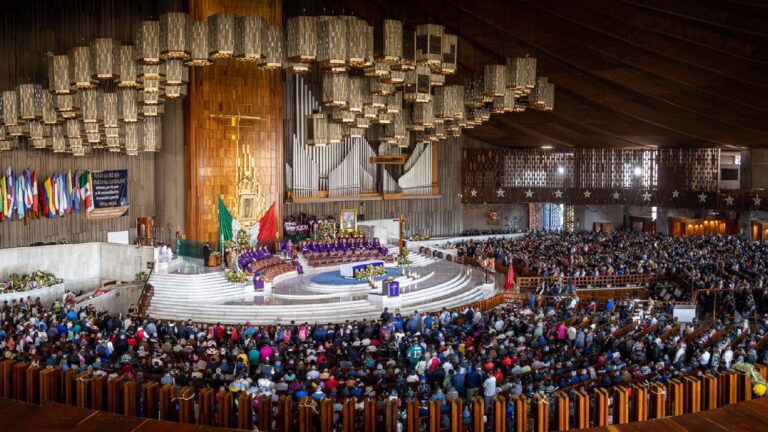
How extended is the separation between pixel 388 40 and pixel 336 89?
2.83 meters

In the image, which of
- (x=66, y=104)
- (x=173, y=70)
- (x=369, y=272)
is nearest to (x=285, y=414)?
(x=173, y=70)

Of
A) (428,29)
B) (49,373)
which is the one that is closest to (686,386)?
(49,373)

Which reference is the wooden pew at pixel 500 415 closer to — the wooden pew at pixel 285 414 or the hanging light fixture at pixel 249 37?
the wooden pew at pixel 285 414

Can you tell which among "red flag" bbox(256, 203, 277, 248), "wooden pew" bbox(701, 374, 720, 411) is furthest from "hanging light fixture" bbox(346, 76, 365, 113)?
"wooden pew" bbox(701, 374, 720, 411)

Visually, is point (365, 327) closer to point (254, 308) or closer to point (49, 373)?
point (254, 308)

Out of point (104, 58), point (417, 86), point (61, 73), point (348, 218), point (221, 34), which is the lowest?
point (348, 218)

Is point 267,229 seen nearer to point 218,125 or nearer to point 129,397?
point 218,125

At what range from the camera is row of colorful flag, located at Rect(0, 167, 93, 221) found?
906 inches

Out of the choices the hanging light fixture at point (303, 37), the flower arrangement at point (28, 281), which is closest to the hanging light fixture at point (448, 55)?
the hanging light fixture at point (303, 37)

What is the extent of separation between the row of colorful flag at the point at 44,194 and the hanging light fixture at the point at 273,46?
11458 mm

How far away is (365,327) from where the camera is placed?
50.4ft

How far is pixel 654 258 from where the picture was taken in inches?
1063

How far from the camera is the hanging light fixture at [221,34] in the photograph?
16.3 meters

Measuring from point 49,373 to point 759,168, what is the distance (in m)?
36.0
